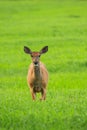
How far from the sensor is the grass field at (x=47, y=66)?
1024 cm

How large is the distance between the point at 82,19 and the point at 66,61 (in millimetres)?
23067

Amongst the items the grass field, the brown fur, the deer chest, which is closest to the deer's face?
the brown fur

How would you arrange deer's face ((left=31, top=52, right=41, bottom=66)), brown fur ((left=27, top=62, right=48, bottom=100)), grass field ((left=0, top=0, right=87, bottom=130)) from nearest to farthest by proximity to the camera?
grass field ((left=0, top=0, right=87, bottom=130)) → deer's face ((left=31, top=52, right=41, bottom=66)) → brown fur ((left=27, top=62, right=48, bottom=100))

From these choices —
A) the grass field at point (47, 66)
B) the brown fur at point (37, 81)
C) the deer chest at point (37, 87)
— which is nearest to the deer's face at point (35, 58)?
the brown fur at point (37, 81)

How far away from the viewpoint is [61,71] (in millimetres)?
19547

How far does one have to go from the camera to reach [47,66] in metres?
20.3

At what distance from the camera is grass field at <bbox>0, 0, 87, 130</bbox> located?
10.2 metres

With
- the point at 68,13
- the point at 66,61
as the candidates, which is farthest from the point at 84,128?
the point at 68,13

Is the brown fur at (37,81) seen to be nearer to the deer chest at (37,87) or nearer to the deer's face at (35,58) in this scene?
the deer chest at (37,87)

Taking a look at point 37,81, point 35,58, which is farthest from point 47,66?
point 35,58

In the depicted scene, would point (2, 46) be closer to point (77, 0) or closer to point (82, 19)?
point (82, 19)

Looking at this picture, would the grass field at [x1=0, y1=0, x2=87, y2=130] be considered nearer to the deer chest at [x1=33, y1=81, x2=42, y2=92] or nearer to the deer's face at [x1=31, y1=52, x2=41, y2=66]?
the deer chest at [x1=33, y1=81, x2=42, y2=92]

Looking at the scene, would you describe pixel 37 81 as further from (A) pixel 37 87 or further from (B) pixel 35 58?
(B) pixel 35 58

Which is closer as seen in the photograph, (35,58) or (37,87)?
(35,58)
